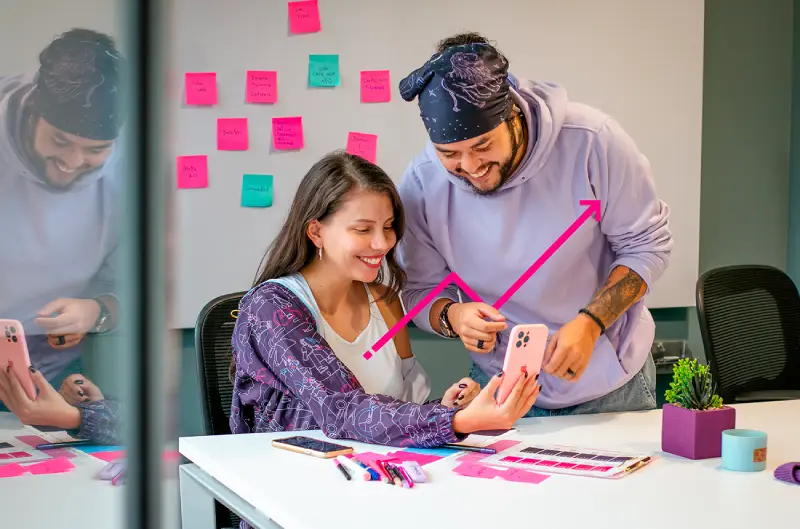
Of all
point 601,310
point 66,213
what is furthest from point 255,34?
point 66,213

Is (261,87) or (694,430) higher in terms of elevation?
(261,87)

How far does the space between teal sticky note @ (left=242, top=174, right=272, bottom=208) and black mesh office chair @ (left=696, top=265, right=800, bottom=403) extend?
1366 millimetres

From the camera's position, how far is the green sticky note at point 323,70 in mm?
2818

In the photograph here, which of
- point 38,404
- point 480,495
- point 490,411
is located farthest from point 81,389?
point 490,411

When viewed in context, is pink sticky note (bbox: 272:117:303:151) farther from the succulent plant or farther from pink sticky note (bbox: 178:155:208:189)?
the succulent plant

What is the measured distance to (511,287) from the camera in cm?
182

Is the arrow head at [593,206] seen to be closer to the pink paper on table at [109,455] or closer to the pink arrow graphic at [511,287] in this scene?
the pink arrow graphic at [511,287]

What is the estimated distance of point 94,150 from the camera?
20 centimetres

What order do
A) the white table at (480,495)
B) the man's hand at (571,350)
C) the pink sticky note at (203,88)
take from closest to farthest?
the white table at (480,495) < the man's hand at (571,350) < the pink sticky note at (203,88)

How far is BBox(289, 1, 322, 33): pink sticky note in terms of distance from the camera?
279 centimetres

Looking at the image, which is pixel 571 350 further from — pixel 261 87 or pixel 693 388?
pixel 261 87

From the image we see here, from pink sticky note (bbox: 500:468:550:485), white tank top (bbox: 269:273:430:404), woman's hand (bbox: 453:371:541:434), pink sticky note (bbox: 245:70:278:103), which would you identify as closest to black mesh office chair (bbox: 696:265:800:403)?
white tank top (bbox: 269:273:430:404)

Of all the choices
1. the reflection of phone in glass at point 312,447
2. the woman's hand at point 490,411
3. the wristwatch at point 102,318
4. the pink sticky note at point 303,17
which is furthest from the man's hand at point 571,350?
the pink sticky note at point 303,17

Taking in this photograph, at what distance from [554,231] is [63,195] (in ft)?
5.31
